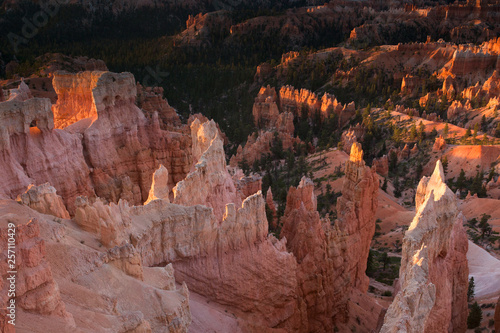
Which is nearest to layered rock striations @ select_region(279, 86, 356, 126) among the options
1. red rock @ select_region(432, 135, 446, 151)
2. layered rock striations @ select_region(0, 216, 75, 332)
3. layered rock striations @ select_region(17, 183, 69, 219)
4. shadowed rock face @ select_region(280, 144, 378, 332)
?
red rock @ select_region(432, 135, 446, 151)

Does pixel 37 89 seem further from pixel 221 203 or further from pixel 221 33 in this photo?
pixel 221 33

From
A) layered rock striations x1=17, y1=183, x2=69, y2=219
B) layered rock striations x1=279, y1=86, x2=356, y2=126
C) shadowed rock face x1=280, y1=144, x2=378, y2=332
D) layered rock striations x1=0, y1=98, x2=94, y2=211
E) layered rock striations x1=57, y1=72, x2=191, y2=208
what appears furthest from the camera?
layered rock striations x1=279, y1=86, x2=356, y2=126

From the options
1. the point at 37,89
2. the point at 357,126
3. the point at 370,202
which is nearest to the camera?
the point at 370,202

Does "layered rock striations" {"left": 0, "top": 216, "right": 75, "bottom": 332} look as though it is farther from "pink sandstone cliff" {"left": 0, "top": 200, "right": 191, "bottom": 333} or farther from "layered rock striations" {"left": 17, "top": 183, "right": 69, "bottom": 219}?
"layered rock striations" {"left": 17, "top": 183, "right": 69, "bottom": 219}

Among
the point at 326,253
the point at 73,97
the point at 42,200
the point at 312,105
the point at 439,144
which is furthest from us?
the point at 312,105

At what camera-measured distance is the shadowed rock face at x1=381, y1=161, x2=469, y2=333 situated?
11.6 metres

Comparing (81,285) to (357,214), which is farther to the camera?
(357,214)

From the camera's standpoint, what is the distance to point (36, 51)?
243 feet

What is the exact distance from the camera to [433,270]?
15.0 meters

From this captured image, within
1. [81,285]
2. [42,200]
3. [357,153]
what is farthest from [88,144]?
[81,285]

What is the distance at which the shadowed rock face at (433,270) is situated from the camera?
11602 mm

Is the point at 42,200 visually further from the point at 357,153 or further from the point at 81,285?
the point at 357,153

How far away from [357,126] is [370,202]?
33781 mm

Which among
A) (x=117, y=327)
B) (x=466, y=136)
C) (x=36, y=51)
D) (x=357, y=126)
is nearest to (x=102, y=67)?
(x=36, y=51)
